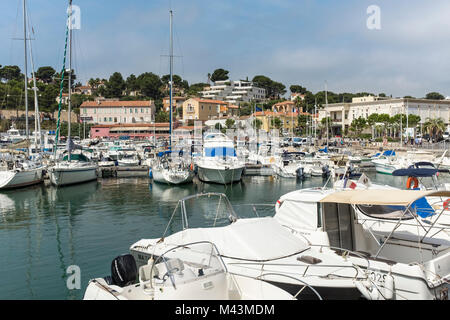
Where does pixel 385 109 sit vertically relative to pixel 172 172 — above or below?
above

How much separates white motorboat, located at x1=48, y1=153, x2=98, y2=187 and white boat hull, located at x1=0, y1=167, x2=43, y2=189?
139cm

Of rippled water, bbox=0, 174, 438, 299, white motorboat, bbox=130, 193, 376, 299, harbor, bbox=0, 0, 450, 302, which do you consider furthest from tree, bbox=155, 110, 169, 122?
white motorboat, bbox=130, 193, 376, 299

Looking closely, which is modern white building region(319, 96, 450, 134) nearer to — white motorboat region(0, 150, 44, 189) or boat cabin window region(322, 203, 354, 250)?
white motorboat region(0, 150, 44, 189)

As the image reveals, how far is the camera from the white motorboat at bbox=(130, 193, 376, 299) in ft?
26.5

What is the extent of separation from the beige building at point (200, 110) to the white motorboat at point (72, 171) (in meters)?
67.4

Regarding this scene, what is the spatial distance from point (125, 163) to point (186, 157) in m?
7.81

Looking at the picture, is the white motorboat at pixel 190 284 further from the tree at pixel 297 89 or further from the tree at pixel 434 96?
the tree at pixel 434 96

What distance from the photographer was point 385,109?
276ft

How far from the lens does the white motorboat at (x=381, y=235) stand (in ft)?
25.3

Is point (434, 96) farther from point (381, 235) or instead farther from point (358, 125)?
point (381, 235)

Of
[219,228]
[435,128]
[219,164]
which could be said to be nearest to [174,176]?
[219,164]

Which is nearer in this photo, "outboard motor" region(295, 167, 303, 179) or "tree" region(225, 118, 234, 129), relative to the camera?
"outboard motor" region(295, 167, 303, 179)

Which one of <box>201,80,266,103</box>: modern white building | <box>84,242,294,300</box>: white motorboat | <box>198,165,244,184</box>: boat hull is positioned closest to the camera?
<box>84,242,294,300</box>: white motorboat

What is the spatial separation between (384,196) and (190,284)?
4.82 m
